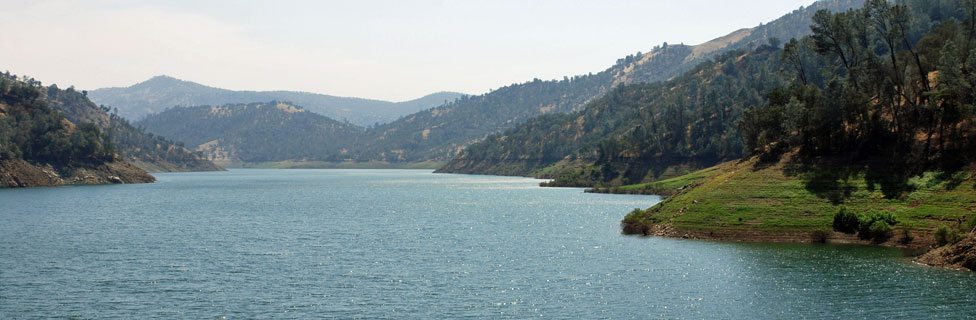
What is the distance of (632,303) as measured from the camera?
53906 millimetres

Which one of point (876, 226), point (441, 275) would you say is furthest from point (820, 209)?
point (441, 275)

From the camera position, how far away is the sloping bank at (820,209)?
81.8 m

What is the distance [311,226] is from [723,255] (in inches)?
2418

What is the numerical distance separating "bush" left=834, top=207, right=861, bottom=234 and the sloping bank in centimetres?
11

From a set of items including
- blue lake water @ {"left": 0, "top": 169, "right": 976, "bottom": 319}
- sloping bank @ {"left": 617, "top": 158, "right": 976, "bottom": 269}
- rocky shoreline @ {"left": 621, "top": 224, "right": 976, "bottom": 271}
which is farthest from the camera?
sloping bank @ {"left": 617, "top": 158, "right": 976, "bottom": 269}

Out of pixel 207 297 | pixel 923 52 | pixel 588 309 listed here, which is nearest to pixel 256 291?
pixel 207 297

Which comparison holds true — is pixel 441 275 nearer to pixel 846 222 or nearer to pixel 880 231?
pixel 846 222

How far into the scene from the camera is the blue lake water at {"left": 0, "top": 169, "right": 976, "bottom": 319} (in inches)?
2058

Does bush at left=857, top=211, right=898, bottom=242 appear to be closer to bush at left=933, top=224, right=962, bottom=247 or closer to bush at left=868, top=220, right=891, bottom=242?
bush at left=868, top=220, right=891, bottom=242

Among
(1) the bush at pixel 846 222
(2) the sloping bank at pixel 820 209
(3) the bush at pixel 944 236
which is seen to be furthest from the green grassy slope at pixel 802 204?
(3) the bush at pixel 944 236

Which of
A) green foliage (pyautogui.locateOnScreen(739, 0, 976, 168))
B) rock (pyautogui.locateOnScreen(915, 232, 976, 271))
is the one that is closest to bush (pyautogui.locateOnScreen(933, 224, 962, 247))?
rock (pyautogui.locateOnScreen(915, 232, 976, 271))

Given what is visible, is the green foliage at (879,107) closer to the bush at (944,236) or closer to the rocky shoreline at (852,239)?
the rocky shoreline at (852,239)

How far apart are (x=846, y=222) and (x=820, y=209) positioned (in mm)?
6164

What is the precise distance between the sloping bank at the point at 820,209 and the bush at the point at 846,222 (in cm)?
11
